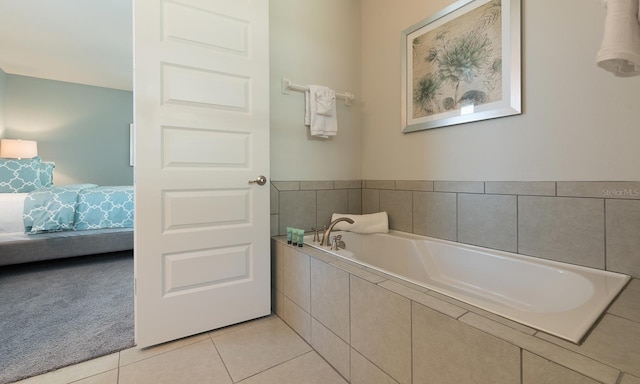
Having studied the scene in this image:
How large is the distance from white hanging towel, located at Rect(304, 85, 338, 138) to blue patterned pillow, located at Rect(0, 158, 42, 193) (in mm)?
3482

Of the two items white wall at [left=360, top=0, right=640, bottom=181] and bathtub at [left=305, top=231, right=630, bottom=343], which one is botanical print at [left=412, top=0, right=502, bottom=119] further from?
bathtub at [left=305, top=231, right=630, bottom=343]

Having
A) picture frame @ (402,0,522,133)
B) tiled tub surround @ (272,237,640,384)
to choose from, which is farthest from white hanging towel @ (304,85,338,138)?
tiled tub surround @ (272,237,640,384)

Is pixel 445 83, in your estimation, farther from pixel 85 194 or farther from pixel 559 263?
pixel 85 194

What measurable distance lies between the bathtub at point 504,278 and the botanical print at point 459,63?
0.88 meters

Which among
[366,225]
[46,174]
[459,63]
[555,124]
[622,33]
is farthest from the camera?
[46,174]

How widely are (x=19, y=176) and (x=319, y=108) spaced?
11.9 feet

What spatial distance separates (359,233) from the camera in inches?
80.8

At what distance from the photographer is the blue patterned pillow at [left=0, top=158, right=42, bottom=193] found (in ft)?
10.1

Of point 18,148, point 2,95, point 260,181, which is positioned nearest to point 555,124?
point 260,181

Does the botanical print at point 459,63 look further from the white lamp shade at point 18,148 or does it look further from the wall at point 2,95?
the wall at point 2,95

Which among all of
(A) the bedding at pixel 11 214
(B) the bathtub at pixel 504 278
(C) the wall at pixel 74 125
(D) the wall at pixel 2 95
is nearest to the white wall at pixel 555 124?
(B) the bathtub at pixel 504 278

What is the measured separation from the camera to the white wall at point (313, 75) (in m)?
2.02

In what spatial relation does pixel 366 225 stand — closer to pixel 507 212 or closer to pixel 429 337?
pixel 507 212

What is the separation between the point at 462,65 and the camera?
1.67 metres
